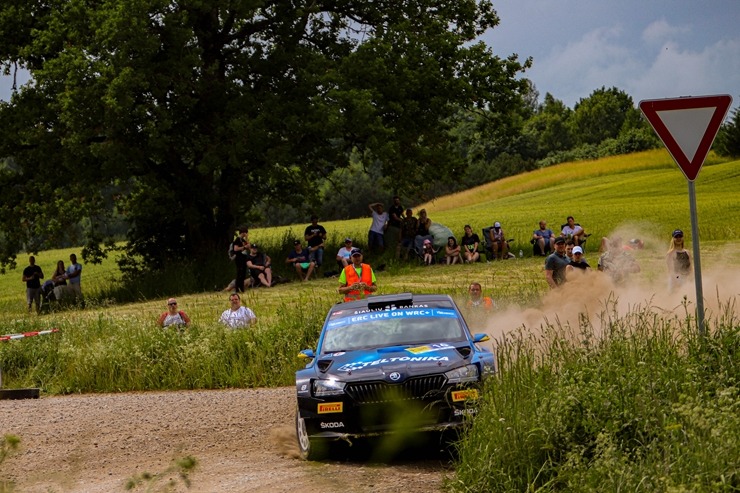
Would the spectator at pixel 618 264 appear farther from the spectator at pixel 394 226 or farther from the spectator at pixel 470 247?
the spectator at pixel 394 226

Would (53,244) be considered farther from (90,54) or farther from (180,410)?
(180,410)

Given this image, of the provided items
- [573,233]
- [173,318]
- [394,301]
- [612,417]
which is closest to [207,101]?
[573,233]

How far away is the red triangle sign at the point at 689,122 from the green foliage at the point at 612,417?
4.96ft

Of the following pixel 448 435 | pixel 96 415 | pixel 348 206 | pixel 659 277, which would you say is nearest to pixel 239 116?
pixel 659 277

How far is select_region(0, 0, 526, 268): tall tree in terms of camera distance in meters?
34.9

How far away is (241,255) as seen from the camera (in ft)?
102

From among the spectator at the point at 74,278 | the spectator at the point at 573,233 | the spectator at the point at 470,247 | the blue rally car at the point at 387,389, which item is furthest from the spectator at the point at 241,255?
the blue rally car at the point at 387,389

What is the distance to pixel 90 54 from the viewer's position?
1378 inches

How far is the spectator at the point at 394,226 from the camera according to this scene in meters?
36.7

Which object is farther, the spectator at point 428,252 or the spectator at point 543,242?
the spectator at point 543,242

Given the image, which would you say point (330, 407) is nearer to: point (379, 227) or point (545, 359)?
point (545, 359)

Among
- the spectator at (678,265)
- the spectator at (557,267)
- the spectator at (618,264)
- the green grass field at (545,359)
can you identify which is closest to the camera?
the green grass field at (545,359)

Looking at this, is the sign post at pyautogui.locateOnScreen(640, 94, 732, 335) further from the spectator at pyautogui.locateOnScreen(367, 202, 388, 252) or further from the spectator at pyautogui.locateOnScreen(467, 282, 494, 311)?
the spectator at pyautogui.locateOnScreen(367, 202, 388, 252)

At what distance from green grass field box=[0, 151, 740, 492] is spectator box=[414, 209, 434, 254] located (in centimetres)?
87
